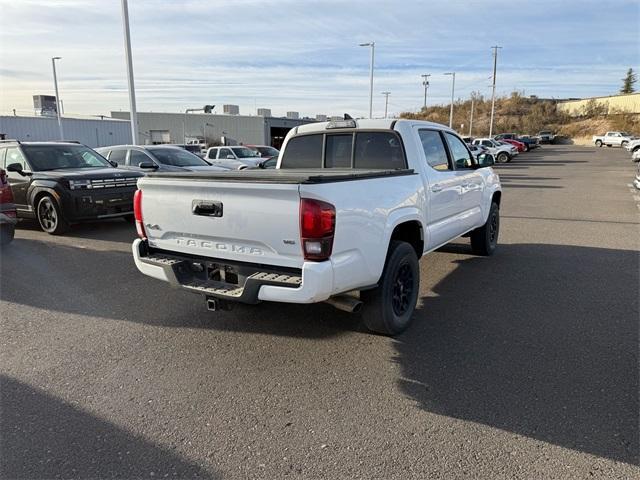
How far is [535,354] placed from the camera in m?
3.98

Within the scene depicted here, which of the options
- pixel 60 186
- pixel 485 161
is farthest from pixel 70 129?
pixel 485 161

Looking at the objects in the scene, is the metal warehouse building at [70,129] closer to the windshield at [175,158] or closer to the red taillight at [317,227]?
the windshield at [175,158]

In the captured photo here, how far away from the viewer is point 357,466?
8.75 feet

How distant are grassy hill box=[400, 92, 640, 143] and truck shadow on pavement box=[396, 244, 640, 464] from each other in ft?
255

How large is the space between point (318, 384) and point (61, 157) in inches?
349

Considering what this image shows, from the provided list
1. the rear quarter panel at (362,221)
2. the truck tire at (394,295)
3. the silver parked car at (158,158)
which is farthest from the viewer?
the silver parked car at (158,158)

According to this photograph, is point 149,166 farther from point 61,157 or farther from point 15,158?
point 15,158

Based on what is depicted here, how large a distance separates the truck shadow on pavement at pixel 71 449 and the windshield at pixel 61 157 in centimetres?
771

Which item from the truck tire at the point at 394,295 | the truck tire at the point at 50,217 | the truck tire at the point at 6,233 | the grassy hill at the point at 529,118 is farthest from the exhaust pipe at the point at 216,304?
the grassy hill at the point at 529,118

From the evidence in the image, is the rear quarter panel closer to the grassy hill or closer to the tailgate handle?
the tailgate handle

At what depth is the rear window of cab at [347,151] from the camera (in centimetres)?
506

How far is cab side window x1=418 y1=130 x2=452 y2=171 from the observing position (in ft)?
17.3

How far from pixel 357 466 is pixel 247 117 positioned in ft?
204

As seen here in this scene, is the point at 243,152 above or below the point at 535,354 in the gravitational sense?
above
